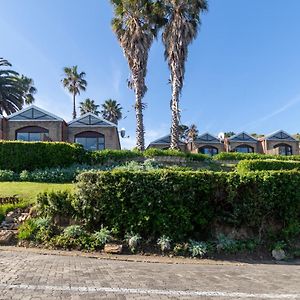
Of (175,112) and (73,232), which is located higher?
(175,112)

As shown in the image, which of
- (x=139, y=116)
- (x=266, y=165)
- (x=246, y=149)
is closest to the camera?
(x=266, y=165)

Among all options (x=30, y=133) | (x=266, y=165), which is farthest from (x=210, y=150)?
(x=266, y=165)

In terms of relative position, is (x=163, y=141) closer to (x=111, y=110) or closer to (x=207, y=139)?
(x=207, y=139)

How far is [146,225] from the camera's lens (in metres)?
9.77

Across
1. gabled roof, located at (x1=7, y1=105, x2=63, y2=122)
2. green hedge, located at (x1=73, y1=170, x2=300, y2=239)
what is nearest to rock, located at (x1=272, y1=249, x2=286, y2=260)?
green hedge, located at (x1=73, y1=170, x2=300, y2=239)

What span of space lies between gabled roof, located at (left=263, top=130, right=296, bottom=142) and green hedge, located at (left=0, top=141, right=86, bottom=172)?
31495 mm

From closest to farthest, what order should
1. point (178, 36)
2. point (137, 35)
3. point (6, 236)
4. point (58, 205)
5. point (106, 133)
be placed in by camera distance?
point (6, 236)
point (58, 205)
point (178, 36)
point (137, 35)
point (106, 133)

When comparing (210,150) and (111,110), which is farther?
(111,110)

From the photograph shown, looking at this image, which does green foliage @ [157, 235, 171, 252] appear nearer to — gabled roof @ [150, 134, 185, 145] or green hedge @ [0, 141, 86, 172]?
green hedge @ [0, 141, 86, 172]

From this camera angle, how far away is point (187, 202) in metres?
9.91

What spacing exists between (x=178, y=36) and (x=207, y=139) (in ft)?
71.6

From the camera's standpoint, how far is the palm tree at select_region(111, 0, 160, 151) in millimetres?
27406

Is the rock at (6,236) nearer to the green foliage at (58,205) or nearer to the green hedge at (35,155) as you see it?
the green foliage at (58,205)

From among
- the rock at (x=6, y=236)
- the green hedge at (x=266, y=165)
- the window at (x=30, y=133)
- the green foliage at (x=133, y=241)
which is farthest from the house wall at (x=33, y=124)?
the green foliage at (x=133, y=241)
